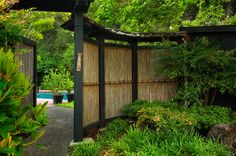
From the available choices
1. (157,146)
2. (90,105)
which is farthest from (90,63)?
(157,146)

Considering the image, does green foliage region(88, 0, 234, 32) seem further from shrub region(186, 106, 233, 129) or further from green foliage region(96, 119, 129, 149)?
green foliage region(96, 119, 129, 149)

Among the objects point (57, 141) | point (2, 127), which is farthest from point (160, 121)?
point (2, 127)

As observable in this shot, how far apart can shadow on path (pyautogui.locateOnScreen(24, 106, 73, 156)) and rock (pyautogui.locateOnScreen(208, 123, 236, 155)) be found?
321 centimetres

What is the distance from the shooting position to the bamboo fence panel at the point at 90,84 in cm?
812

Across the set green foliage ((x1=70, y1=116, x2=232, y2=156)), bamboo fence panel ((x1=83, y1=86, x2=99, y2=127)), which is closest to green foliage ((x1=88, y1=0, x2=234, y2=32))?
bamboo fence panel ((x1=83, y1=86, x2=99, y2=127))

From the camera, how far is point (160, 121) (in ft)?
23.5

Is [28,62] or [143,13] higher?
[143,13]

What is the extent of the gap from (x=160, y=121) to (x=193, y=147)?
1524mm

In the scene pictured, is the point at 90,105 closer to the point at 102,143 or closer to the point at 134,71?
the point at 102,143

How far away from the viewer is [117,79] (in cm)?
1013

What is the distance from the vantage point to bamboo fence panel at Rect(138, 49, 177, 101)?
10883 mm

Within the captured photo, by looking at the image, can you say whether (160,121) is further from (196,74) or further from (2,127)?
(2,127)

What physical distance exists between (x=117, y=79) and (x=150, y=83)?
140 centimetres

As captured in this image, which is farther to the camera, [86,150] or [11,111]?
[86,150]
